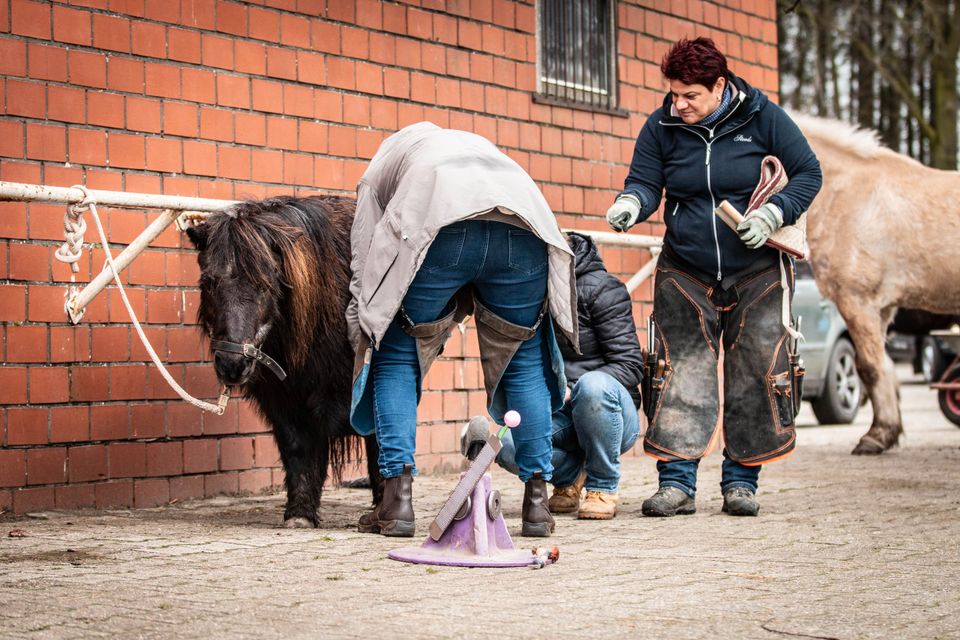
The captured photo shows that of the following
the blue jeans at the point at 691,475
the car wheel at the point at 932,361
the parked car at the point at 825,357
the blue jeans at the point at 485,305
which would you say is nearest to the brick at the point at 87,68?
the blue jeans at the point at 485,305

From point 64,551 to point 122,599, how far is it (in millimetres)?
1118

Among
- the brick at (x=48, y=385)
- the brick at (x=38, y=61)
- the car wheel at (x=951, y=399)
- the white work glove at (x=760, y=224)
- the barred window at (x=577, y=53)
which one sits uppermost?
the barred window at (x=577, y=53)

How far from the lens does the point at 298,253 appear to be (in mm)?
5234

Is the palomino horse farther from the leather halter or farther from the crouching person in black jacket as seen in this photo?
the leather halter

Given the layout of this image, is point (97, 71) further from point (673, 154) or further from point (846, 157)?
point (846, 157)

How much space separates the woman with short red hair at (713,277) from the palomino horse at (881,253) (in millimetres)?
3787

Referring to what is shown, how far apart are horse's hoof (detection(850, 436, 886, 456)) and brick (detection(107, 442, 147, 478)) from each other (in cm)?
537

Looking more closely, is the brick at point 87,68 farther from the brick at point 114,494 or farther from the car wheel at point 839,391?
the car wheel at point 839,391

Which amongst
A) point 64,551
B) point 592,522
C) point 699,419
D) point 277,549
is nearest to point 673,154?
point 699,419

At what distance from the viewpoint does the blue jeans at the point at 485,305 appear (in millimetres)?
4777

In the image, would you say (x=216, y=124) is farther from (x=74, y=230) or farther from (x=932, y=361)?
(x=932, y=361)

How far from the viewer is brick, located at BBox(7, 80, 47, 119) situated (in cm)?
601

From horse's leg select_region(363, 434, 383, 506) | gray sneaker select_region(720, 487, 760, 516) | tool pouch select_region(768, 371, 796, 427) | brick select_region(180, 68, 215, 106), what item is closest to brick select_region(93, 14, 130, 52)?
brick select_region(180, 68, 215, 106)

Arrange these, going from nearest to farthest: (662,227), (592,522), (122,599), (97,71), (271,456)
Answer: (122,599), (592,522), (97,71), (271,456), (662,227)
